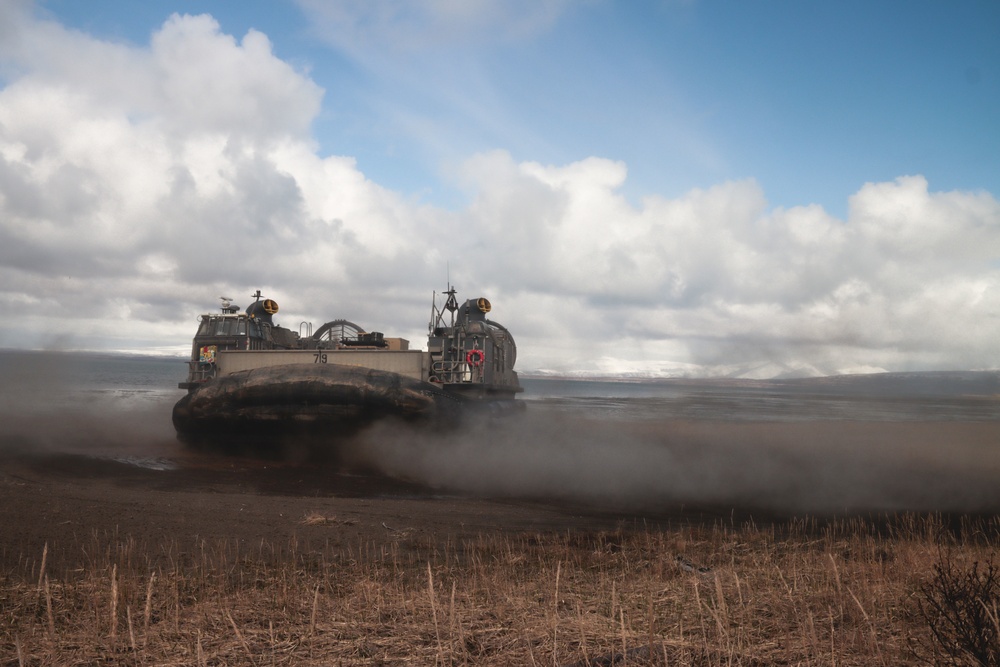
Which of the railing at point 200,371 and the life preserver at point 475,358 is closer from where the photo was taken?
the life preserver at point 475,358

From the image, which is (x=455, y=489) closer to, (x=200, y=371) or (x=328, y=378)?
(x=328, y=378)

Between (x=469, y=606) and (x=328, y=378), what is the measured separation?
9.61 m

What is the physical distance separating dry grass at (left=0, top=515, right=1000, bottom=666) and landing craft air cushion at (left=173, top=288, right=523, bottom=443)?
6606 mm

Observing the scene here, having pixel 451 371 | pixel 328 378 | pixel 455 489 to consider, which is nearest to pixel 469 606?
pixel 455 489

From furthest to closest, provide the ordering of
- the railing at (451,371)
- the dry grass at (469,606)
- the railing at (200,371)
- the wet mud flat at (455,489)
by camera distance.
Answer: the railing at (200,371) → the railing at (451,371) → the wet mud flat at (455,489) → the dry grass at (469,606)

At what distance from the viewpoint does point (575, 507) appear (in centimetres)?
1009

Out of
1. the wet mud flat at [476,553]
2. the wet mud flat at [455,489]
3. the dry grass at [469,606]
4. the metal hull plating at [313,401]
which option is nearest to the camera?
the dry grass at [469,606]

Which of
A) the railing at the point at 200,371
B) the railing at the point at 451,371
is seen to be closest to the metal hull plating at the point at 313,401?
the railing at the point at 451,371

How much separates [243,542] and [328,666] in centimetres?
403

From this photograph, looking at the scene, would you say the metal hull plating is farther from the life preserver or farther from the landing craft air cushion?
the life preserver

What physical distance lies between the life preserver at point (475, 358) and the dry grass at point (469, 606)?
8141 millimetres

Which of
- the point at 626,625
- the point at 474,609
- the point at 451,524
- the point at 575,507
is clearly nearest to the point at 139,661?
the point at 474,609

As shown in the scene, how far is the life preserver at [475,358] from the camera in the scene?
15.1 metres

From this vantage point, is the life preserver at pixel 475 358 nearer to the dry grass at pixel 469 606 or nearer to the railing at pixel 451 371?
the railing at pixel 451 371
